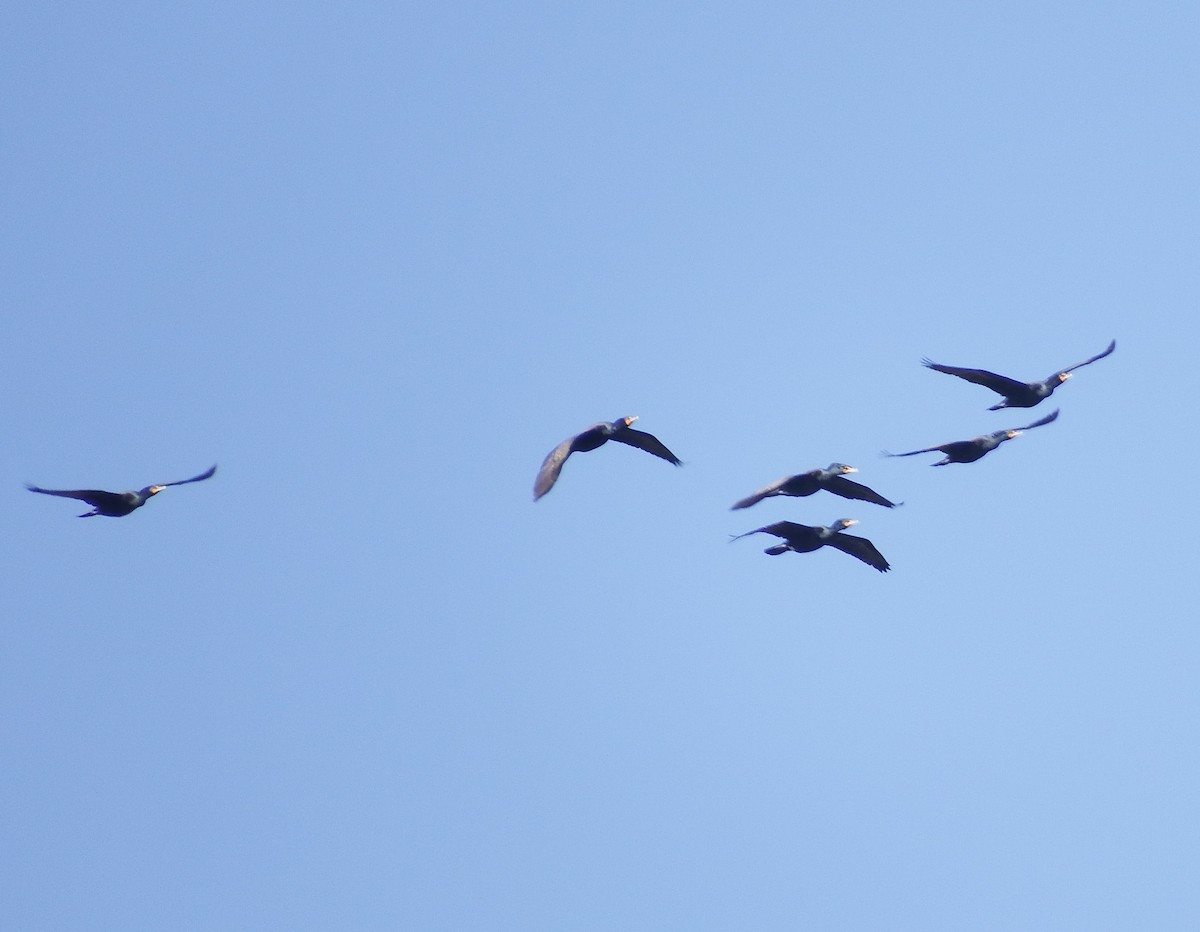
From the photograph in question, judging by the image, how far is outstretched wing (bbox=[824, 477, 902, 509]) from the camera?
105 feet

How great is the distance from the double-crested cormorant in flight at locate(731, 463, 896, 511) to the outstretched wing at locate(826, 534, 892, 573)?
29.6 inches

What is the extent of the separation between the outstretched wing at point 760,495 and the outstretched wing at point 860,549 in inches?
99.0

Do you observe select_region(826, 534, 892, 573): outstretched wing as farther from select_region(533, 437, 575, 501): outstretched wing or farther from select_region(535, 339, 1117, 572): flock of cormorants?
select_region(533, 437, 575, 501): outstretched wing

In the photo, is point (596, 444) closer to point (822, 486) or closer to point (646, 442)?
point (646, 442)

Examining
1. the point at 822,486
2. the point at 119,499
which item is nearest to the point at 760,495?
the point at 822,486

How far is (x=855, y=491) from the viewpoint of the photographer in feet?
106

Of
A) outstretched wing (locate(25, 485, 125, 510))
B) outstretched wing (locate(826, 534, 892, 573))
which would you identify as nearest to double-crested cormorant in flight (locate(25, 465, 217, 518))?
outstretched wing (locate(25, 485, 125, 510))

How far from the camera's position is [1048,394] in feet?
107

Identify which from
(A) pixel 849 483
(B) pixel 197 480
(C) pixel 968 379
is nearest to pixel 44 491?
(B) pixel 197 480

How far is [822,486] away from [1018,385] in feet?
11.9

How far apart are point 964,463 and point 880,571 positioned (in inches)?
98.3

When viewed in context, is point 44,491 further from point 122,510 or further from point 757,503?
point 757,503

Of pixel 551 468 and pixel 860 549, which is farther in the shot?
pixel 860 549

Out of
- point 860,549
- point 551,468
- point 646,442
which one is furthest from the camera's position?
point 860,549
